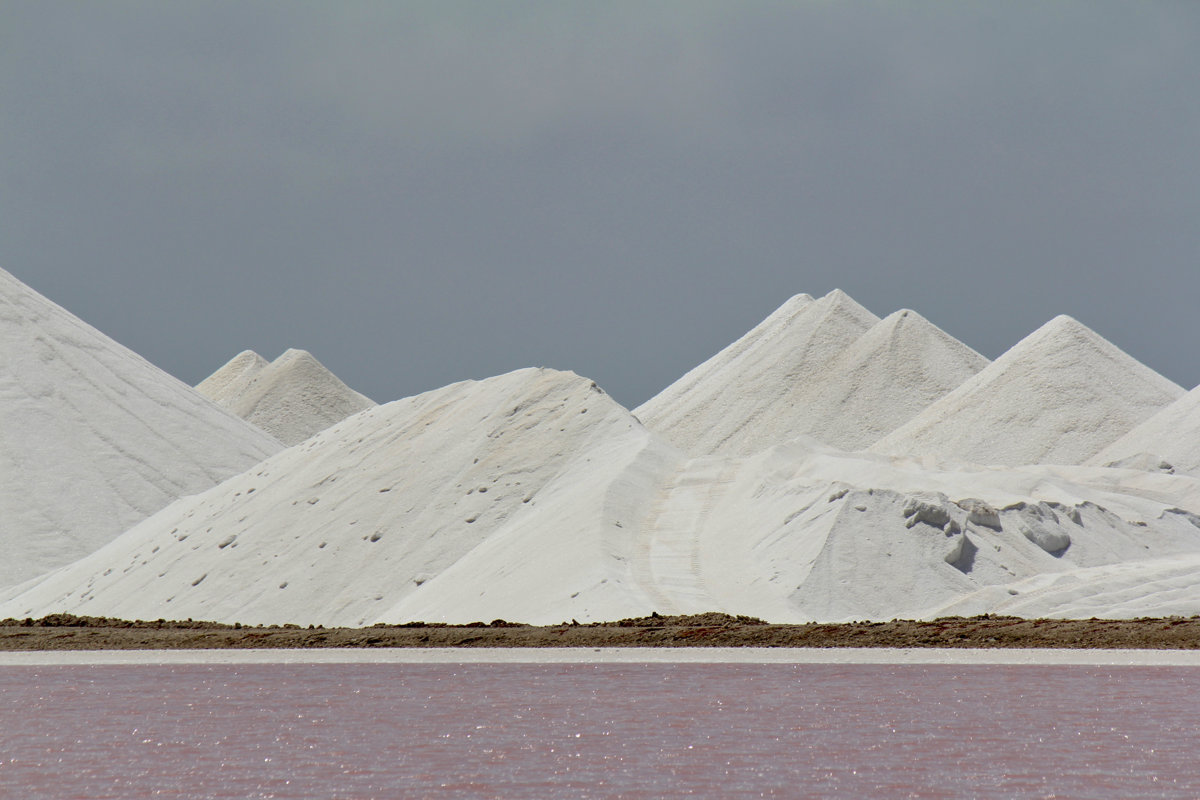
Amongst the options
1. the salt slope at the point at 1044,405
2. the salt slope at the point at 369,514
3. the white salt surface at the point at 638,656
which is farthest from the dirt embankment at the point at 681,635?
the salt slope at the point at 1044,405

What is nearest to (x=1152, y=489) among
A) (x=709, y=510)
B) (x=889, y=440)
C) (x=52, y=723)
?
(x=709, y=510)

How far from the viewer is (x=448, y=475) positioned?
103 ft

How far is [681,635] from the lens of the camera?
17.8 metres

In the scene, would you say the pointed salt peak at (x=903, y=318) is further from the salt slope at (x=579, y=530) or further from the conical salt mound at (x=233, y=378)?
the conical salt mound at (x=233, y=378)

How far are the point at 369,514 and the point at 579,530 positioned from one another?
709cm

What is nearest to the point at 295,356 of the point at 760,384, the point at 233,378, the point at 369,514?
the point at 233,378

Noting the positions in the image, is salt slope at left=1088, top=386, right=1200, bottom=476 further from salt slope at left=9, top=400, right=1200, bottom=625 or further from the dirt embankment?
the dirt embankment

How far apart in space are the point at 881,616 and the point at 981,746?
12.8 metres

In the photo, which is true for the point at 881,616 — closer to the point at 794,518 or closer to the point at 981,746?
the point at 794,518

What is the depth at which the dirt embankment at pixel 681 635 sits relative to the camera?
17.0m

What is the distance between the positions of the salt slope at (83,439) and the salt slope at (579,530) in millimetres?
7303

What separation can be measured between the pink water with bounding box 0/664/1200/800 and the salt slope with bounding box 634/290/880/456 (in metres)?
43.3

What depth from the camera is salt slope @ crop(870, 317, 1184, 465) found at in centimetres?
5053

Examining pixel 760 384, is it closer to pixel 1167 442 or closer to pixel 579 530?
pixel 1167 442
